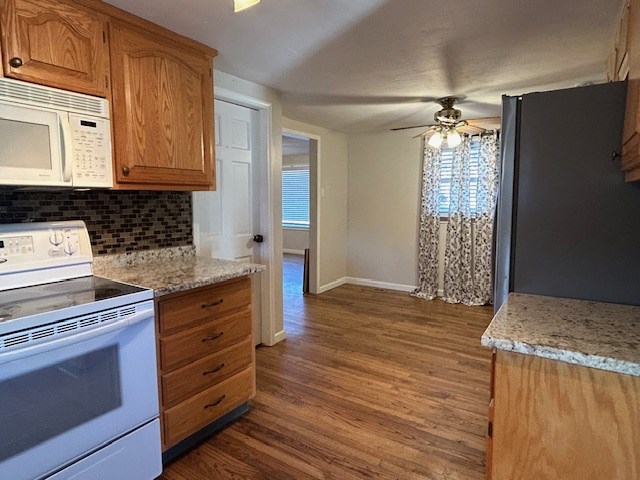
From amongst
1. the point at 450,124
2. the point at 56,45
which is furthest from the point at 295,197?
the point at 56,45

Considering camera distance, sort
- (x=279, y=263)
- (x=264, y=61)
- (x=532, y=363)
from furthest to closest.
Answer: (x=279, y=263), (x=264, y=61), (x=532, y=363)

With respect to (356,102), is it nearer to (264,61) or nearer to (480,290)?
(264,61)

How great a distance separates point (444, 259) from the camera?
15.3 ft

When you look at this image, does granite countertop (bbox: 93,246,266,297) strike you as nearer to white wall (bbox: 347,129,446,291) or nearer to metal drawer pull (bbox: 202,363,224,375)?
metal drawer pull (bbox: 202,363,224,375)

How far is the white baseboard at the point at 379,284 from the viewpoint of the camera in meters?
5.04

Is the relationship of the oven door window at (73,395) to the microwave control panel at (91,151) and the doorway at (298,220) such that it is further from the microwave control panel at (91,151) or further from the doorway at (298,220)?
the doorway at (298,220)

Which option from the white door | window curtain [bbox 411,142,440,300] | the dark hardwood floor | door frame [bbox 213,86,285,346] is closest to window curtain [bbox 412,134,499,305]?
window curtain [bbox 411,142,440,300]

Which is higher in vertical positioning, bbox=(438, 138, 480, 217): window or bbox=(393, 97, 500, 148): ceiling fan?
bbox=(393, 97, 500, 148): ceiling fan

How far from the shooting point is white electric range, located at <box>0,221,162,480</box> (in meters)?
1.21

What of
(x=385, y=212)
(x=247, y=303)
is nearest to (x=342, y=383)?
(x=247, y=303)

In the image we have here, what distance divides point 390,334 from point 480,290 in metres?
1.57

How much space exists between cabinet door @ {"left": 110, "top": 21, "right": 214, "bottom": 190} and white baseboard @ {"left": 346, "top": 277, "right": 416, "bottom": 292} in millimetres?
3452

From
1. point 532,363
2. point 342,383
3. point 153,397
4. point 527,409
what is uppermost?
point 532,363

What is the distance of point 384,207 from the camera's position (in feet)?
16.7
